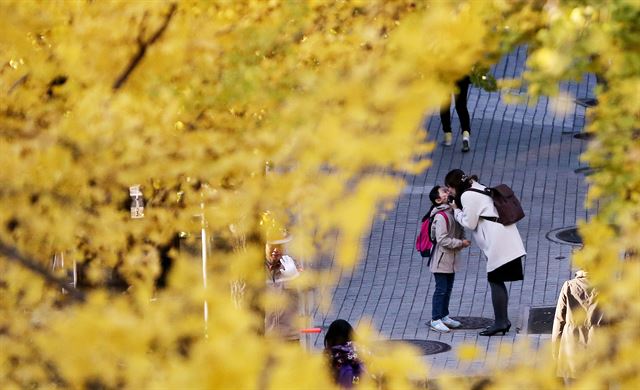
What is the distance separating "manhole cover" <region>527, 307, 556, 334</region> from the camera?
39.1 feet

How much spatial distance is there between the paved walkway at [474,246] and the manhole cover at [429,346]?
91 millimetres

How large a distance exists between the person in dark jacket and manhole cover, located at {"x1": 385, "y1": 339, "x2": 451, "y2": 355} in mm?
3878

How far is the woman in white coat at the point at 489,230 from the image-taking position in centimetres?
1134

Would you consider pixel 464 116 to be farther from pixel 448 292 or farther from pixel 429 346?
pixel 429 346

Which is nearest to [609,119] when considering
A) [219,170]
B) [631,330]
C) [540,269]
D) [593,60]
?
[593,60]

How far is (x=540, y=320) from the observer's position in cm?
1229

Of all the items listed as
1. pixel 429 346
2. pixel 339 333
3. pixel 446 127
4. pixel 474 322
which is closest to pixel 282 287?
pixel 339 333

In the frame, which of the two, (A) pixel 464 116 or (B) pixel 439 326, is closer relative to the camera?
(B) pixel 439 326

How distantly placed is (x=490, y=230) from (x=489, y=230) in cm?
1

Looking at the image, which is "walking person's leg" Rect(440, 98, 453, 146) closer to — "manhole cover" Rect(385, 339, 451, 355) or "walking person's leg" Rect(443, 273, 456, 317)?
"walking person's leg" Rect(443, 273, 456, 317)

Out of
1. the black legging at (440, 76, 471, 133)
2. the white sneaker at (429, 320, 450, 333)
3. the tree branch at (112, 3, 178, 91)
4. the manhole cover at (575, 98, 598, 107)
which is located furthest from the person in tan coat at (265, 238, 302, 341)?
the manhole cover at (575, 98, 598, 107)

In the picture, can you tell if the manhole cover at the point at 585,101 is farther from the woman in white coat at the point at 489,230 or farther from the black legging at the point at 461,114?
the woman in white coat at the point at 489,230

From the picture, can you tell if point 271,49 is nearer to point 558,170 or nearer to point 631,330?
point 631,330

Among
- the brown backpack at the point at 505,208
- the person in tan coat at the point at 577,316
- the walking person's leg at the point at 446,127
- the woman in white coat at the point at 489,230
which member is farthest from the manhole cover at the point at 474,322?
the walking person's leg at the point at 446,127
